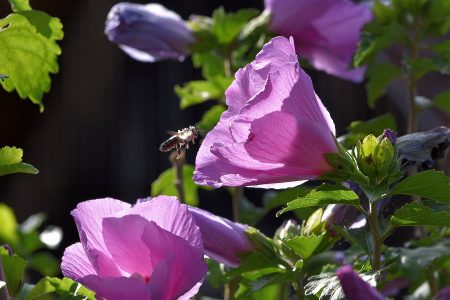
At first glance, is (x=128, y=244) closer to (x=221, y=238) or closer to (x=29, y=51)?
(x=221, y=238)

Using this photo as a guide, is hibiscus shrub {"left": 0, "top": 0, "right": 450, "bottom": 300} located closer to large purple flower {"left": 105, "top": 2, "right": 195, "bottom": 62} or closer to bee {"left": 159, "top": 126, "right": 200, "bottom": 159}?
bee {"left": 159, "top": 126, "right": 200, "bottom": 159}

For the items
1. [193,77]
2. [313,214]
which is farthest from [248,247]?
[193,77]

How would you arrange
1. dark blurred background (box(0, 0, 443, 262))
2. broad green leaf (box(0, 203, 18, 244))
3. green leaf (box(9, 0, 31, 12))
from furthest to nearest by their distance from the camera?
1. dark blurred background (box(0, 0, 443, 262))
2. broad green leaf (box(0, 203, 18, 244))
3. green leaf (box(9, 0, 31, 12))

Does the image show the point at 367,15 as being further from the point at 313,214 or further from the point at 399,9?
the point at 313,214

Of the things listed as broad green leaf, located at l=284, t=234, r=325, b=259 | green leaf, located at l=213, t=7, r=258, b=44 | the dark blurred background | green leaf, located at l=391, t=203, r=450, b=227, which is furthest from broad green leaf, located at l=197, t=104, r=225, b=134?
the dark blurred background

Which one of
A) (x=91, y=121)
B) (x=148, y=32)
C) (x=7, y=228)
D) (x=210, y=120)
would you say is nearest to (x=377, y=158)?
(x=210, y=120)

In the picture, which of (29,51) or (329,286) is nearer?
(329,286)
